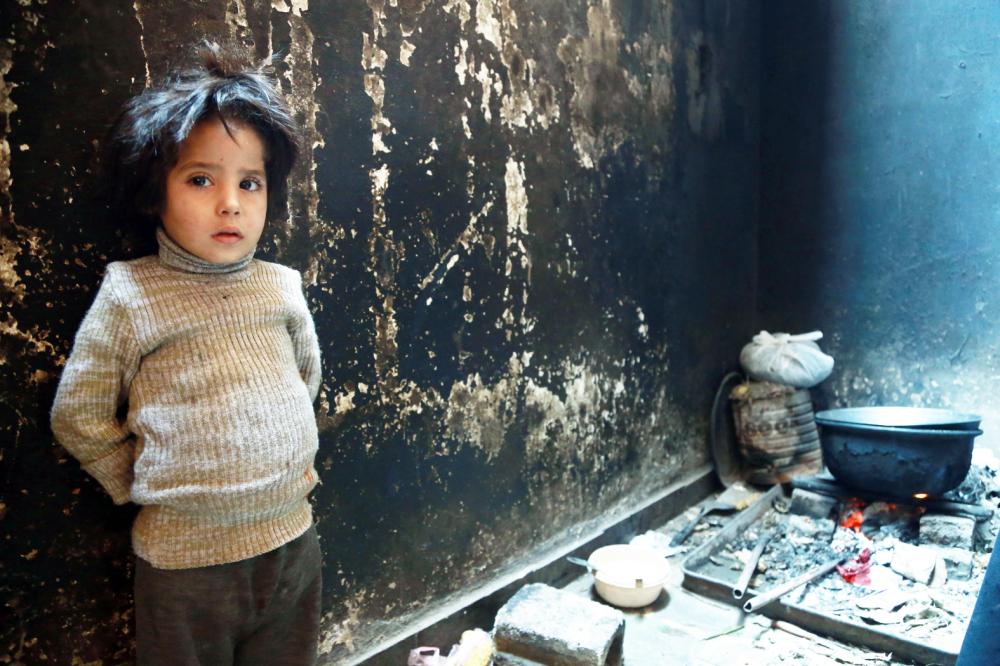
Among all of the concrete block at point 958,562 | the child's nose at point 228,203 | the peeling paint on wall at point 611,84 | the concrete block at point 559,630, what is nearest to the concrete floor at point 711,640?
the concrete block at point 559,630

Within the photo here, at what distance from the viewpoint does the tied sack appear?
3.70m

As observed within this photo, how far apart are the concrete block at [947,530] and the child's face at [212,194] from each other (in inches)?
119

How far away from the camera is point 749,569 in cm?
262

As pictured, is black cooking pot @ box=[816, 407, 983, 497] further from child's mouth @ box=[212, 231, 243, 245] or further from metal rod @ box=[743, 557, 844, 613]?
child's mouth @ box=[212, 231, 243, 245]

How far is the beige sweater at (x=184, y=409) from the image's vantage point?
4.05ft

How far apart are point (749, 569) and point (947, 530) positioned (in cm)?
97

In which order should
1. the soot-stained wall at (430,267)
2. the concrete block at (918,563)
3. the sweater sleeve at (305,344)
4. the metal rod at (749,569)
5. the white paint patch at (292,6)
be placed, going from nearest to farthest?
the soot-stained wall at (430,267), the sweater sleeve at (305,344), the white paint patch at (292,6), the metal rod at (749,569), the concrete block at (918,563)

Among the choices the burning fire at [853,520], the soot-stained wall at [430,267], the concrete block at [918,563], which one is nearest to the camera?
the soot-stained wall at [430,267]

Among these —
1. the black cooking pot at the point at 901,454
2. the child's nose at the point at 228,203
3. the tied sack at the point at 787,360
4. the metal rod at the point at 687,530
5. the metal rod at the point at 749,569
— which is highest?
the child's nose at the point at 228,203

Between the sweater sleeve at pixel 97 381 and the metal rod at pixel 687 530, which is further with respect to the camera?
the metal rod at pixel 687 530

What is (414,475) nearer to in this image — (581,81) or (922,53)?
(581,81)

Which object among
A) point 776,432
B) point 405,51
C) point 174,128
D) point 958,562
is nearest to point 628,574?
point 958,562

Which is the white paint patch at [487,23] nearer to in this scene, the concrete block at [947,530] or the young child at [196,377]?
the young child at [196,377]

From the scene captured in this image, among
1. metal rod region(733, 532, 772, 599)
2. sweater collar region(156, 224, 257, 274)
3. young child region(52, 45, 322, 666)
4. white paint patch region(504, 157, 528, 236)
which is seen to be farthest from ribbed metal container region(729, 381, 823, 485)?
sweater collar region(156, 224, 257, 274)
